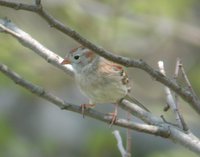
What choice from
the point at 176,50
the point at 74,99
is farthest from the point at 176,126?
the point at 176,50

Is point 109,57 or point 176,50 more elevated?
point 109,57

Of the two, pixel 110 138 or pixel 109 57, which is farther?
pixel 110 138

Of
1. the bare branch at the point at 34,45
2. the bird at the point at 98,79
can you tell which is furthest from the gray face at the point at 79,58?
the bare branch at the point at 34,45

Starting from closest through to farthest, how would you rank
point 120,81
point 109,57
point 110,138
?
point 109,57
point 120,81
point 110,138

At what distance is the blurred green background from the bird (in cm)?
168

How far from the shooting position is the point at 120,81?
462cm

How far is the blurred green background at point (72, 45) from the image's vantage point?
22.0ft

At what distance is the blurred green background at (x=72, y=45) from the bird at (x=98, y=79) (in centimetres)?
168

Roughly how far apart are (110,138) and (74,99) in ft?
5.61

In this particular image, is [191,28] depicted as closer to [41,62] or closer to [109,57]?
[41,62]

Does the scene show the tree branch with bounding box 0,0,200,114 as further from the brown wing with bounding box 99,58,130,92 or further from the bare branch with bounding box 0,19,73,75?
the brown wing with bounding box 99,58,130,92

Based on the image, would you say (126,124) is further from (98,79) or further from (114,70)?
(114,70)

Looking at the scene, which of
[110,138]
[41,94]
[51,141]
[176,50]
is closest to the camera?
[41,94]

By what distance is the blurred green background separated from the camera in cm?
670
